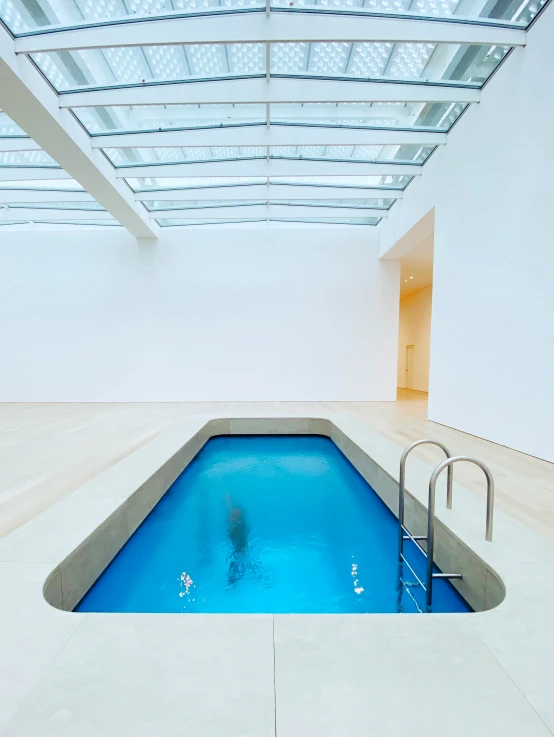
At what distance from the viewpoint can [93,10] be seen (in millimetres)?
4305

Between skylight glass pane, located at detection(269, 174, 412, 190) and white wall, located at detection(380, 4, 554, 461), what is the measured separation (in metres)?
1.41

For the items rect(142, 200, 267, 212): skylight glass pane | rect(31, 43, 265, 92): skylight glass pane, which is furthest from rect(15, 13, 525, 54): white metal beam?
rect(142, 200, 267, 212): skylight glass pane

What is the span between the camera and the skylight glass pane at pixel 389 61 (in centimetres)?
484

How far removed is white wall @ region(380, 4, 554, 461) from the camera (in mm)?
4148

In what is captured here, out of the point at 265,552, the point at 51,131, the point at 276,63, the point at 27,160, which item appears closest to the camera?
the point at 265,552

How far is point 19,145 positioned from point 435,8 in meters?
6.09

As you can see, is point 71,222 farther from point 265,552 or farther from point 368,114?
point 265,552

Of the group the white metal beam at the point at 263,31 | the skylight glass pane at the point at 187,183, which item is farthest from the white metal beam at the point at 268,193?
the white metal beam at the point at 263,31

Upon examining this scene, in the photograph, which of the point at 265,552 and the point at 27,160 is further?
the point at 27,160

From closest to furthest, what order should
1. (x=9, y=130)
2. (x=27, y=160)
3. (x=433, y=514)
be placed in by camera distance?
(x=433, y=514) < (x=9, y=130) < (x=27, y=160)

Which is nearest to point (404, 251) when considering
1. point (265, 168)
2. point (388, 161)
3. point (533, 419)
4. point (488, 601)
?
point (388, 161)

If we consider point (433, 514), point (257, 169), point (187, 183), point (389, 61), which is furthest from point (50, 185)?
point (433, 514)

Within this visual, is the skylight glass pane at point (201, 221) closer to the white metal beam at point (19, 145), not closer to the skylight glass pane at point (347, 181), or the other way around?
the skylight glass pane at point (347, 181)

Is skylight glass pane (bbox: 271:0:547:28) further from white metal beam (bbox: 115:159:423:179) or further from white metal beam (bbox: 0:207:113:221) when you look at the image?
white metal beam (bbox: 0:207:113:221)
